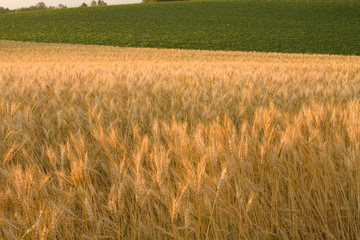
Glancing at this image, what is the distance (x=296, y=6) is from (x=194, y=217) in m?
46.4

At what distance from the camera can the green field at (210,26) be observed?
26.7 m

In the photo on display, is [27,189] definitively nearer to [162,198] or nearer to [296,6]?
[162,198]

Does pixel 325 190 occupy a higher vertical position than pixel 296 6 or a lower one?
lower

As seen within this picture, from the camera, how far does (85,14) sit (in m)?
40.9

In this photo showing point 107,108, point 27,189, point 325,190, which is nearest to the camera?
point 27,189

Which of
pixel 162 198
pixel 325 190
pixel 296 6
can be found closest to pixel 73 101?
pixel 162 198

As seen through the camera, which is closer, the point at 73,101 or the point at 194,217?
the point at 194,217

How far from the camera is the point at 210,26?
33.5 meters

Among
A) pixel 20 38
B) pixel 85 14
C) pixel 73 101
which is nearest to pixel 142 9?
pixel 85 14

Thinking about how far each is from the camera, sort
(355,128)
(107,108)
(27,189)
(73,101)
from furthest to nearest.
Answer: (73,101) < (107,108) < (355,128) < (27,189)

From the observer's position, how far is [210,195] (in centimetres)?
84

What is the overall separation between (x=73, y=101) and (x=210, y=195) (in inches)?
66.0

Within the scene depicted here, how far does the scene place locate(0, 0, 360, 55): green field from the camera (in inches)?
1051

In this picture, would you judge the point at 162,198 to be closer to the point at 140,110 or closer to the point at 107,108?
the point at 140,110
